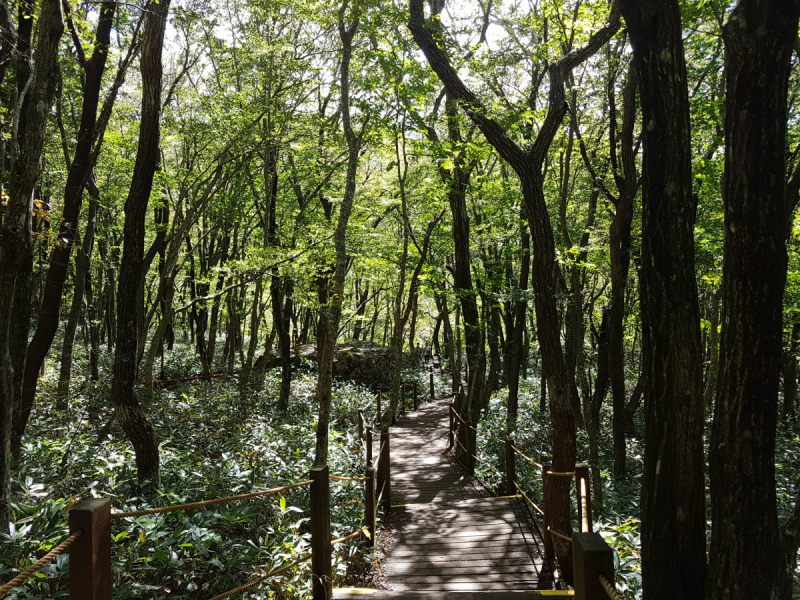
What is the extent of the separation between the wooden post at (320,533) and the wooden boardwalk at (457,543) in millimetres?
341

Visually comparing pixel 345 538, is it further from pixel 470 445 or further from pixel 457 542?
pixel 470 445

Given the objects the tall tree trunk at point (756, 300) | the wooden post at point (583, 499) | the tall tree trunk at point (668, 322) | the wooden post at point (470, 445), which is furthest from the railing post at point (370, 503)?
the wooden post at point (470, 445)

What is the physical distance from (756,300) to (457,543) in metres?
4.53

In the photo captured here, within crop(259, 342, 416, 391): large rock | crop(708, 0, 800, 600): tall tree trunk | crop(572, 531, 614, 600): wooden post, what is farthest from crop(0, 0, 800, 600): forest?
crop(259, 342, 416, 391): large rock

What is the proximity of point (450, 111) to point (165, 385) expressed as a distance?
1080cm

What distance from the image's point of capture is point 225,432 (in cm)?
937

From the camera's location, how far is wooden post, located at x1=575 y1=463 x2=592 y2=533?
4.21 metres

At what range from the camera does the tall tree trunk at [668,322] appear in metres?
2.98

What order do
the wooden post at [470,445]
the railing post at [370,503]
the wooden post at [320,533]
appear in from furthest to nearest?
1. the wooden post at [470,445]
2. the railing post at [370,503]
3. the wooden post at [320,533]

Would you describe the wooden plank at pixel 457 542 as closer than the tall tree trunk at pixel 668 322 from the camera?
No

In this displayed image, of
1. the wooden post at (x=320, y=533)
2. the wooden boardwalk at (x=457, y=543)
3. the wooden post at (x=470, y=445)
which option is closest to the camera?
the wooden post at (x=320, y=533)

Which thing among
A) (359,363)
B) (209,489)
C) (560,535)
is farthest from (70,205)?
(359,363)

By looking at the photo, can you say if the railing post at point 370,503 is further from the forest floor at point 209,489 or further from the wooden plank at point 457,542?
the wooden plank at point 457,542

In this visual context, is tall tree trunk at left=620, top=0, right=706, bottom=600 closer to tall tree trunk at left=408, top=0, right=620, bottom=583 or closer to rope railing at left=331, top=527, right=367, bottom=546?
rope railing at left=331, top=527, right=367, bottom=546
